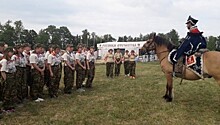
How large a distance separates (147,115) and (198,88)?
537cm

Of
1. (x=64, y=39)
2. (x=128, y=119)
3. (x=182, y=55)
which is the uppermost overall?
(x=64, y=39)

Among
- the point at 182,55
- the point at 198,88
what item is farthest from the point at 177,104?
the point at 198,88

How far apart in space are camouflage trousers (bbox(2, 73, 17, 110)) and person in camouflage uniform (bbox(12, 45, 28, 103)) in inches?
22.0

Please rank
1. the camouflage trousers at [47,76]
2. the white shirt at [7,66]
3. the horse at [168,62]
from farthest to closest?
the camouflage trousers at [47,76]
the horse at [168,62]
the white shirt at [7,66]

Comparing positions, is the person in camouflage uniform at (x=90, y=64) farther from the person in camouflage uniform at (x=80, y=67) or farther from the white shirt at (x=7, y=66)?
the white shirt at (x=7, y=66)

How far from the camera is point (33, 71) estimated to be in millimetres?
8359

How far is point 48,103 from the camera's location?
8328 millimetres

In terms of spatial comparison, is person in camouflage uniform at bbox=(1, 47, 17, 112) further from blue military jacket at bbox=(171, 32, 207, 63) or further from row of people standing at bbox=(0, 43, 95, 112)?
blue military jacket at bbox=(171, 32, 207, 63)

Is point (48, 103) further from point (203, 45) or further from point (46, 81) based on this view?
point (203, 45)

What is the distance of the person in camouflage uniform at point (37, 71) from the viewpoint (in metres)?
8.16

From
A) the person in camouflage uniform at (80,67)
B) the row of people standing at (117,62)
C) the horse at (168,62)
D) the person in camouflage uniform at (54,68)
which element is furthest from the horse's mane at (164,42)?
the row of people standing at (117,62)

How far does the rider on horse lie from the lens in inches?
300

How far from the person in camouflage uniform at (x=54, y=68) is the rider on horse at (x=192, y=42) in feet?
13.7

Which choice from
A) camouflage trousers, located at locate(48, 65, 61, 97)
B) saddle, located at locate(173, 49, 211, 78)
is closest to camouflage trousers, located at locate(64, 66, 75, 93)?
camouflage trousers, located at locate(48, 65, 61, 97)
